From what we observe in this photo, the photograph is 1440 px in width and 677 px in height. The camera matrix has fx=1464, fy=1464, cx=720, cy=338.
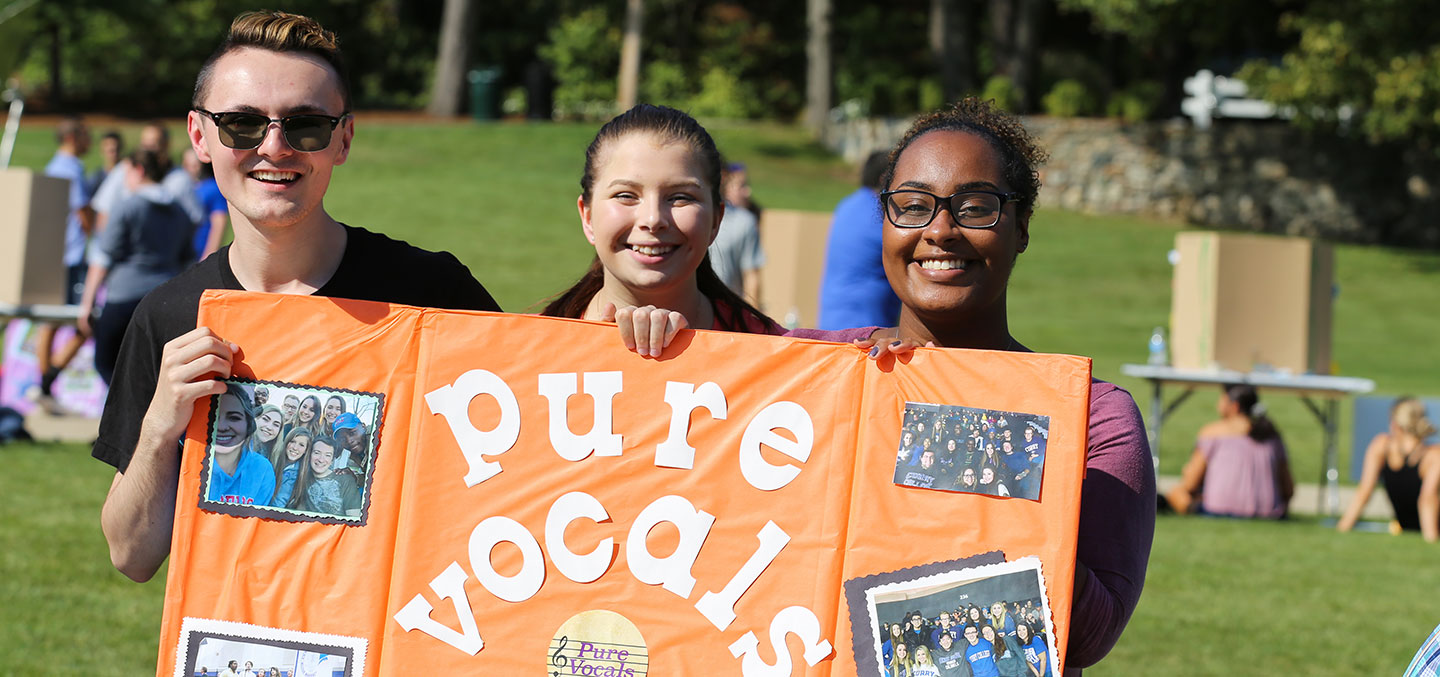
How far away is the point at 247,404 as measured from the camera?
2.96 metres

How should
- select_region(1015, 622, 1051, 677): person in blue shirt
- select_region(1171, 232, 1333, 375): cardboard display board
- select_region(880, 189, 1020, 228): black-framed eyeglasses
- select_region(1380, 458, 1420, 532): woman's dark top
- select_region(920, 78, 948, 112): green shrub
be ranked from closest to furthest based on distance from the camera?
select_region(1015, 622, 1051, 677): person in blue shirt, select_region(880, 189, 1020, 228): black-framed eyeglasses, select_region(1380, 458, 1420, 532): woman's dark top, select_region(1171, 232, 1333, 375): cardboard display board, select_region(920, 78, 948, 112): green shrub

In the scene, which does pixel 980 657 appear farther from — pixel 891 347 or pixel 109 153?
pixel 109 153

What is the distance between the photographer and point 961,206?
2766 millimetres

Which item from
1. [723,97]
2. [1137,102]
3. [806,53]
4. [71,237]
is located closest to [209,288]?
[71,237]

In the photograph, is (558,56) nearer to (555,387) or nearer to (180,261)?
(180,261)

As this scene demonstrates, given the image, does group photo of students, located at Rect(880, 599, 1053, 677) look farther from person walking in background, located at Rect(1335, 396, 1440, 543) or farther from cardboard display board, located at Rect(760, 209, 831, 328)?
cardboard display board, located at Rect(760, 209, 831, 328)

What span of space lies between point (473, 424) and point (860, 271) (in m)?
4.24

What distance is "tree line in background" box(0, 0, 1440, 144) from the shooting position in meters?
26.4

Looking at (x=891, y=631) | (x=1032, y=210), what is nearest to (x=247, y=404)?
(x=891, y=631)

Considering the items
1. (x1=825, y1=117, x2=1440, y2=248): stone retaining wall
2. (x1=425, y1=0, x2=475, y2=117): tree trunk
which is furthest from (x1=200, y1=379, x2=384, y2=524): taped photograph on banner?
(x1=425, y1=0, x2=475, y2=117): tree trunk

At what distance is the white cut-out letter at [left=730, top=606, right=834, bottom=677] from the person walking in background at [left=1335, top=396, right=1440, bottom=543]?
8.40 meters

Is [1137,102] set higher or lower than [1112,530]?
higher

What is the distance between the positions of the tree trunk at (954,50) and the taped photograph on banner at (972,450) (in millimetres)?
29450

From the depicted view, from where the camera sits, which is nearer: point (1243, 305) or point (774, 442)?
point (774, 442)
